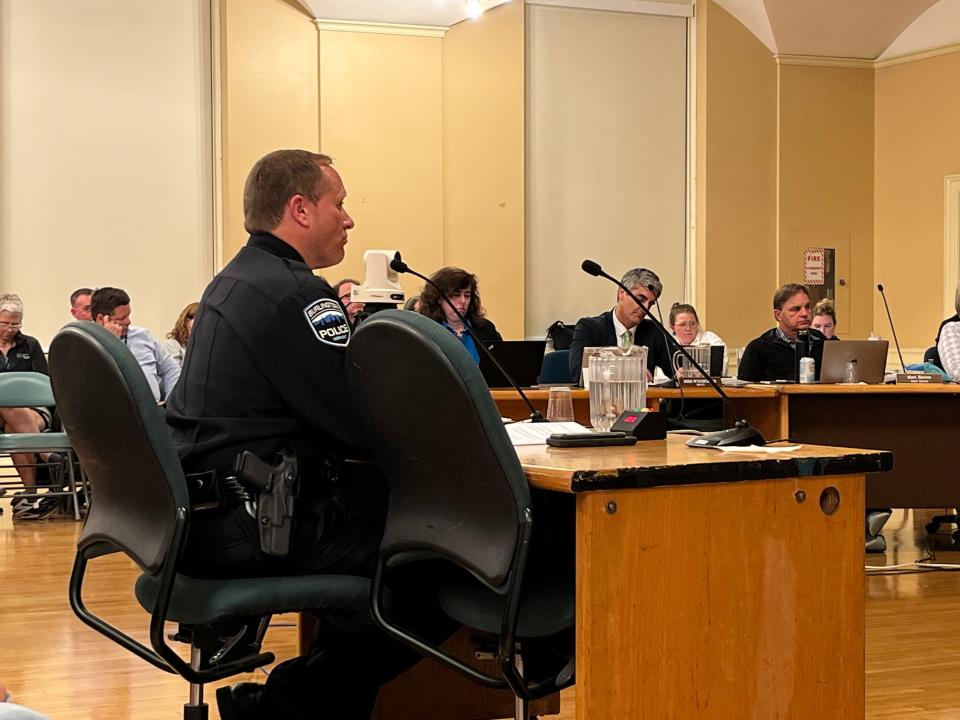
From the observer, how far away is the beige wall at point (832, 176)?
9438mm

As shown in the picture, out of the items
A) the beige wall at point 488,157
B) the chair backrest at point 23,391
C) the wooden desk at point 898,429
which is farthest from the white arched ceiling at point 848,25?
the chair backrest at point 23,391

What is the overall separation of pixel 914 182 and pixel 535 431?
25.9 ft

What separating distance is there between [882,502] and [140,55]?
18.7ft

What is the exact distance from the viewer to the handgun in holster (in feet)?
6.66

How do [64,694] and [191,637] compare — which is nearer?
[191,637]

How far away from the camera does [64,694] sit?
10.5 feet

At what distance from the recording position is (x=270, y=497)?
204 cm

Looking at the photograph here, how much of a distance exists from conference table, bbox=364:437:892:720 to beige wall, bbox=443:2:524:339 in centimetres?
677

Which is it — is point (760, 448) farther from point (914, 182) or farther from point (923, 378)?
point (914, 182)

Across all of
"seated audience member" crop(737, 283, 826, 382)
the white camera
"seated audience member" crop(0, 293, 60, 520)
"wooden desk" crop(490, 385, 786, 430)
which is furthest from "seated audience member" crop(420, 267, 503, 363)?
"seated audience member" crop(0, 293, 60, 520)

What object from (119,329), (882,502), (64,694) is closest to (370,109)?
(119,329)

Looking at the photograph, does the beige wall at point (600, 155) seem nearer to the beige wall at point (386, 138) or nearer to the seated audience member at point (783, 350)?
the beige wall at point (386, 138)

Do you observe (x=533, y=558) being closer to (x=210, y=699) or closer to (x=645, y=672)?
(x=645, y=672)

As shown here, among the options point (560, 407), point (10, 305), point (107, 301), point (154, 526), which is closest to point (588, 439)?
point (560, 407)
